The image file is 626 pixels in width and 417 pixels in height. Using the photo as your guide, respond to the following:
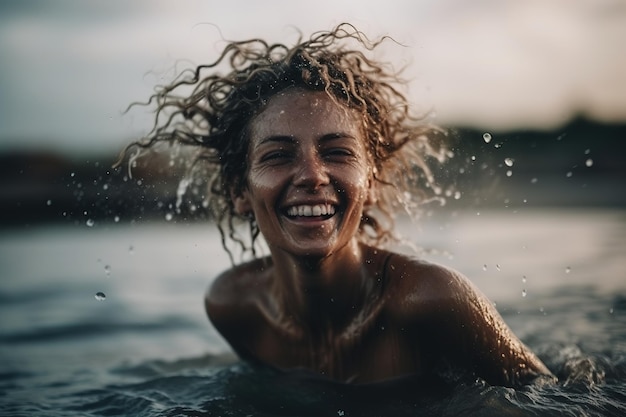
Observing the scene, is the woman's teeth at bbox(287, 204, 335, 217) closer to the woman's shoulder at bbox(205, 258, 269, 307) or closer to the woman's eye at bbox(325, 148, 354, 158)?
the woman's eye at bbox(325, 148, 354, 158)

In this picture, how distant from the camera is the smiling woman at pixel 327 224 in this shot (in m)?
3.42

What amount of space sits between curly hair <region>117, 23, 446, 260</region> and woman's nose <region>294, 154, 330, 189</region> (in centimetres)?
39

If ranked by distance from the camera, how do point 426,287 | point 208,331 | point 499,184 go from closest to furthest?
point 426,287, point 208,331, point 499,184

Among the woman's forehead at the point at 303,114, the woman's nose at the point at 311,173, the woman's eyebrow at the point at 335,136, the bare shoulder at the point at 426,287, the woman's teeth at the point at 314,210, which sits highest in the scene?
the woman's forehead at the point at 303,114

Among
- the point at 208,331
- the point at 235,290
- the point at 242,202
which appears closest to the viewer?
the point at 242,202

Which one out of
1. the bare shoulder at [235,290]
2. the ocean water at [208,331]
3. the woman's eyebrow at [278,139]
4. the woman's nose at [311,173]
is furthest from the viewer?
the bare shoulder at [235,290]

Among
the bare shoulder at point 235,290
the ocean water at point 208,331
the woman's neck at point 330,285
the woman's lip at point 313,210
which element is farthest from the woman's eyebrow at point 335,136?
the ocean water at point 208,331

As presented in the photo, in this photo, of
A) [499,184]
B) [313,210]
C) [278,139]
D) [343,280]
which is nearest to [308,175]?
[313,210]

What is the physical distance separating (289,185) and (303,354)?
1.03 meters

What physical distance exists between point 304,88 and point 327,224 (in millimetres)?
708

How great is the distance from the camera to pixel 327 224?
3.38 m

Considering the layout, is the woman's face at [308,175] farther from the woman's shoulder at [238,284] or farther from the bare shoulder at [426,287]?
the woman's shoulder at [238,284]

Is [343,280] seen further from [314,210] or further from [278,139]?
[278,139]

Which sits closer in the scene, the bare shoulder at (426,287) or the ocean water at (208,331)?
the bare shoulder at (426,287)
